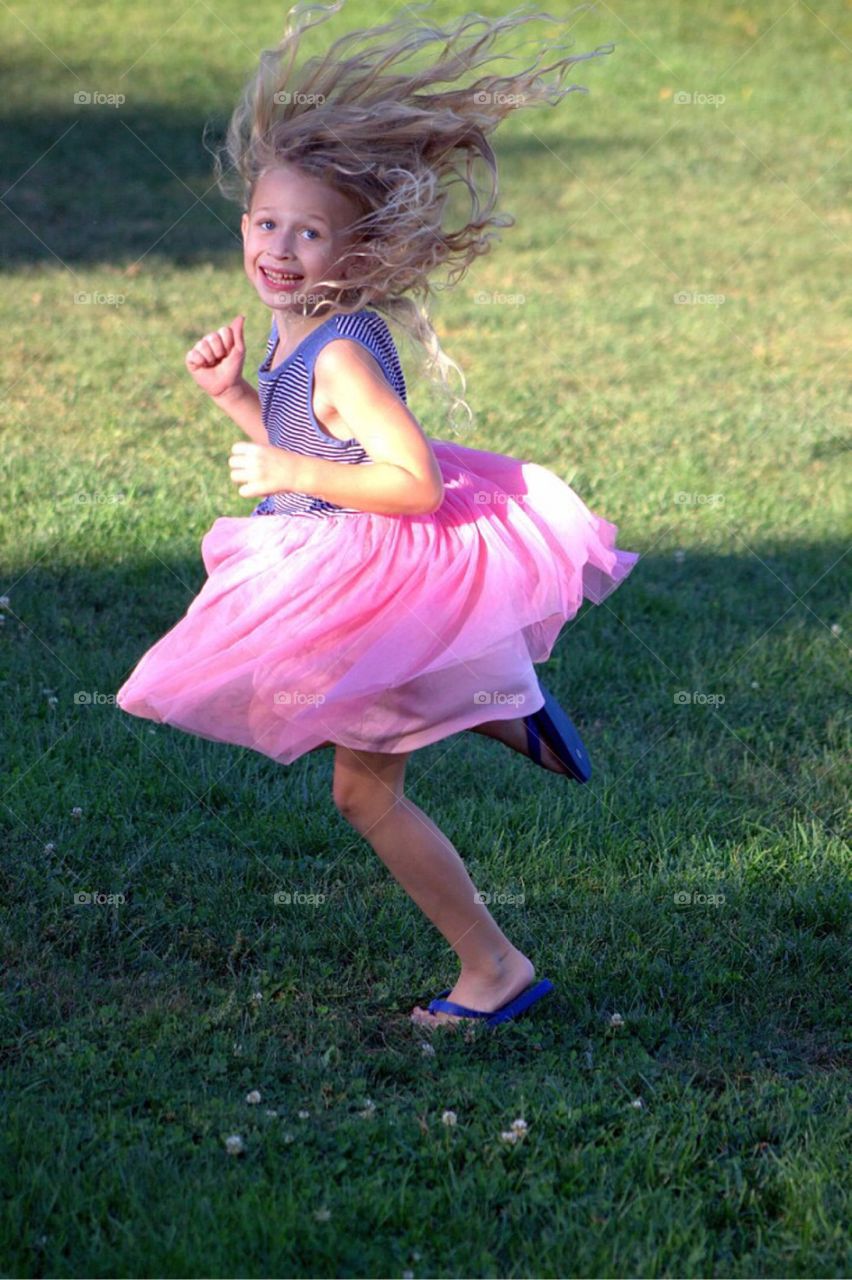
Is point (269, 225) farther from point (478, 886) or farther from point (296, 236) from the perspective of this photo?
point (478, 886)

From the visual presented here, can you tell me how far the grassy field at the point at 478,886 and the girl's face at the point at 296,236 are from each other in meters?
1.49

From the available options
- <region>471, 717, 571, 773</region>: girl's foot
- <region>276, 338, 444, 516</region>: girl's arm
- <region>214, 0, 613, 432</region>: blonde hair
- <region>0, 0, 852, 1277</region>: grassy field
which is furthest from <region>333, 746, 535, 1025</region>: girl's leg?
<region>214, 0, 613, 432</region>: blonde hair

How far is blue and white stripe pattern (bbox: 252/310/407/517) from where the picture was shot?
301 cm

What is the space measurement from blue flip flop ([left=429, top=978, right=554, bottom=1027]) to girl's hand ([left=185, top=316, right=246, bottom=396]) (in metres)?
1.45

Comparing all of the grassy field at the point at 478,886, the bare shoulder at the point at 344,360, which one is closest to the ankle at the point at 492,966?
the grassy field at the point at 478,886

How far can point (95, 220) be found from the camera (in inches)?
447

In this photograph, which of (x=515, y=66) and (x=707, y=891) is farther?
(x=515, y=66)

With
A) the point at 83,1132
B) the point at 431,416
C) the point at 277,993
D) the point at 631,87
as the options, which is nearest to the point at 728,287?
the point at 431,416

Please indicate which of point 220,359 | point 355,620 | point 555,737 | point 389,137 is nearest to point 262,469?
point 355,620

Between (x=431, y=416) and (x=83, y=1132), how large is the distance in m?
4.91

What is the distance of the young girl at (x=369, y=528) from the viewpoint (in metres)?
2.96

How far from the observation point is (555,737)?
129 inches

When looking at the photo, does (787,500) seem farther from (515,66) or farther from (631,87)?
(631,87)

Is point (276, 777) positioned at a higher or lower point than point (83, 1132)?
lower
